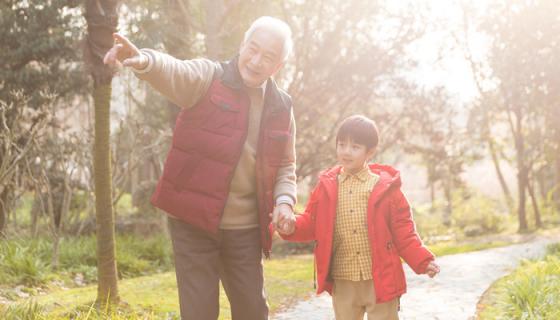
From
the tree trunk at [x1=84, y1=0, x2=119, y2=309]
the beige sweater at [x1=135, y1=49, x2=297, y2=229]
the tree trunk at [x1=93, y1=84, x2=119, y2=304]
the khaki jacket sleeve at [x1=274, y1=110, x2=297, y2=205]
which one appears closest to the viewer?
the beige sweater at [x1=135, y1=49, x2=297, y2=229]

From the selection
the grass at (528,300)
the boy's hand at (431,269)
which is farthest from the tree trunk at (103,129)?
the grass at (528,300)

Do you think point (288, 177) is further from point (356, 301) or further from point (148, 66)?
point (148, 66)

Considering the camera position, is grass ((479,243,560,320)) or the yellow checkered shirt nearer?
the yellow checkered shirt

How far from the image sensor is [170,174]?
2.83 m

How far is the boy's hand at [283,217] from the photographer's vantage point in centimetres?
299

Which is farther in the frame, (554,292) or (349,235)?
(554,292)

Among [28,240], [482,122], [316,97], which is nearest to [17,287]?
[28,240]

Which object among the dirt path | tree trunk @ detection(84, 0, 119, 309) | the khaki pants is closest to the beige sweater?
the khaki pants

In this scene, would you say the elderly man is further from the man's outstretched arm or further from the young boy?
the young boy

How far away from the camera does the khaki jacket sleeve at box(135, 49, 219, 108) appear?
253 centimetres

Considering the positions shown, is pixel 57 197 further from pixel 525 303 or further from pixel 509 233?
pixel 509 233

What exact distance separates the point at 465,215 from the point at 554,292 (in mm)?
12311

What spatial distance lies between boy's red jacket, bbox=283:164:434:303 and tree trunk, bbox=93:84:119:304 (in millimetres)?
1825

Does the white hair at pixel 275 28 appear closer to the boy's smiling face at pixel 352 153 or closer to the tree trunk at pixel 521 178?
the boy's smiling face at pixel 352 153
